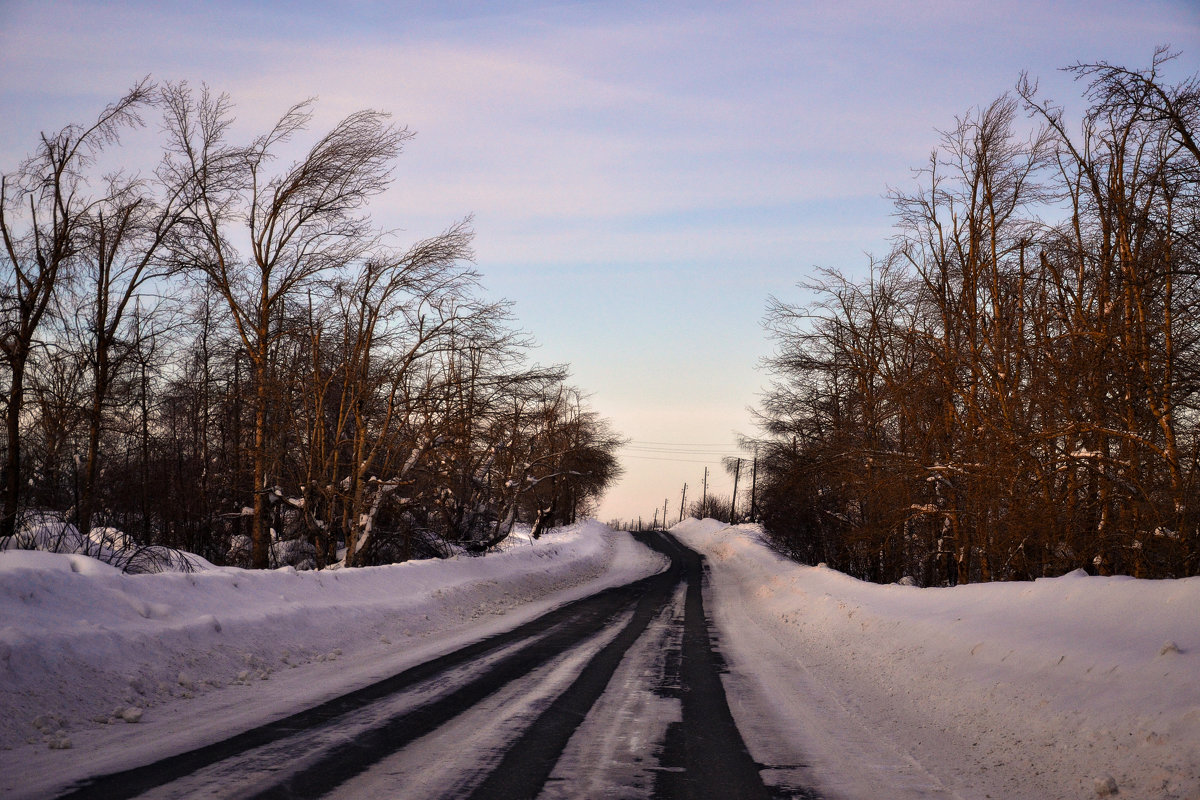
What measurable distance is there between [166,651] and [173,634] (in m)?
0.35

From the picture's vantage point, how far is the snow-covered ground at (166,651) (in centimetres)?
545

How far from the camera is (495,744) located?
561 cm

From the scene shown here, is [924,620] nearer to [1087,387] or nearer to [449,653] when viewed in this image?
[1087,387]

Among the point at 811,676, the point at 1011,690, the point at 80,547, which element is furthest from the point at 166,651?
the point at 1011,690

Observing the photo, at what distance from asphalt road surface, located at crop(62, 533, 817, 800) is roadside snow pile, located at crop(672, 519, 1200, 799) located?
2.15 feet

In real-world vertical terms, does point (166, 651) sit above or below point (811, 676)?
above

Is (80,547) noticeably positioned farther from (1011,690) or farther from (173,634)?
(1011,690)

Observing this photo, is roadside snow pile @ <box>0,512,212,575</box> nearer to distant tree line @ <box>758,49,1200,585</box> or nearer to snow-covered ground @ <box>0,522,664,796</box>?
snow-covered ground @ <box>0,522,664,796</box>

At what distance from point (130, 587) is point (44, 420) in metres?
9.98

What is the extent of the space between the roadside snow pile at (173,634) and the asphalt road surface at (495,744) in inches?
33.5

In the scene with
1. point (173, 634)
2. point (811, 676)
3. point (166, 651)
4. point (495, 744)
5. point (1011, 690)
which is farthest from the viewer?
point (811, 676)

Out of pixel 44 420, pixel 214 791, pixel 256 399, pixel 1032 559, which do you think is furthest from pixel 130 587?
pixel 1032 559

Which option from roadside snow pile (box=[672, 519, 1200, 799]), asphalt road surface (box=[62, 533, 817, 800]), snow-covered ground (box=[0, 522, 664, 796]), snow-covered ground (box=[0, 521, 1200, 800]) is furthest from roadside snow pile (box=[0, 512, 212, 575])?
roadside snow pile (box=[672, 519, 1200, 799])

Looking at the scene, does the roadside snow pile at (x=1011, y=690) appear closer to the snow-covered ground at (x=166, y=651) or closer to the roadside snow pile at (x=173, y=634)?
the snow-covered ground at (x=166, y=651)
